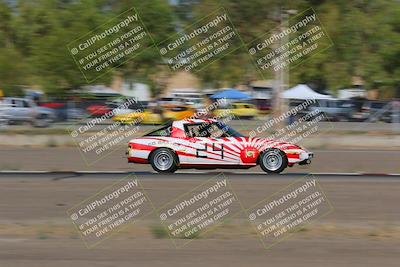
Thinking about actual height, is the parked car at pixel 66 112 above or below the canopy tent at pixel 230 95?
above

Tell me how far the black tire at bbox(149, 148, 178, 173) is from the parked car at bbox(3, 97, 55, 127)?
12167 millimetres

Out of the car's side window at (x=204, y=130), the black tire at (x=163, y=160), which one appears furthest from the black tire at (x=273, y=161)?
the black tire at (x=163, y=160)

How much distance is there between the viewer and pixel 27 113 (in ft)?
110

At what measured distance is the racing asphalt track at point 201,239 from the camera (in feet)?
23.9

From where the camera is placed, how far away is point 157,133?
53.3ft

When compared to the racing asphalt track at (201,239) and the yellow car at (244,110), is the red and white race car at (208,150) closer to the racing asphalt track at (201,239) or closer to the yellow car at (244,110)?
the racing asphalt track at (201,239)

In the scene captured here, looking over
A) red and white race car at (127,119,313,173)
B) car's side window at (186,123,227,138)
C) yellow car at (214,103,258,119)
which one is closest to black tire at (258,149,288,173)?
red and white race car at (127,119,313,173)

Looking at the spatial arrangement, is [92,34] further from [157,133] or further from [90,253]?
[90,253]

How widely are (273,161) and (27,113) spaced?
20151 millimetres

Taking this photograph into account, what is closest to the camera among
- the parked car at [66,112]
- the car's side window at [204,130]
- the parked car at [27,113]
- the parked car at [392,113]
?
the car's side window at [204,130]

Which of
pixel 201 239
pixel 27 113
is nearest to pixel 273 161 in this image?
pixel 201 239

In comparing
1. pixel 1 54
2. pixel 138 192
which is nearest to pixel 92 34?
pixel 1 54

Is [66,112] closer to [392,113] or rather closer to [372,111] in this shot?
[372,111]

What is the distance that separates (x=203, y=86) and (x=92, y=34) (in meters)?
17.2
